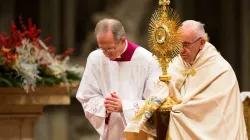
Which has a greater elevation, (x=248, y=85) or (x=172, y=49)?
(x=172, y=49)

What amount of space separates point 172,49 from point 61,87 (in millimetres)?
2053

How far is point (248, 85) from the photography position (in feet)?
41.7

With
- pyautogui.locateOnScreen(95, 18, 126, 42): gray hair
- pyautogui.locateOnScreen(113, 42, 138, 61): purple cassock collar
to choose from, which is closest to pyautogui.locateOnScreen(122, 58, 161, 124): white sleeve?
pyautogui.locateOnScreen(113, 42, 138, 61): purple cassock collar

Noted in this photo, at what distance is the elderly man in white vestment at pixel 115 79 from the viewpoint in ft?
21.6

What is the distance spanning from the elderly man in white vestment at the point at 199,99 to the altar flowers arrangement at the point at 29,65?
1.76 metres

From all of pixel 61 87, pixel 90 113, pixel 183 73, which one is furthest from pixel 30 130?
pixel 183 73

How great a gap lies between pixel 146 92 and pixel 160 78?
0.80 m

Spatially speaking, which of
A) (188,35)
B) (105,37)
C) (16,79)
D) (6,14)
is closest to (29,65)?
(16,79)

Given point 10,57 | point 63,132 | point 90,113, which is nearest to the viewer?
point 90,113

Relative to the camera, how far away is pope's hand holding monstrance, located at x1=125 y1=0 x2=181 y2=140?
19.4 feet

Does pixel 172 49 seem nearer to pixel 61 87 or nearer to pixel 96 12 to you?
pixel 61 87

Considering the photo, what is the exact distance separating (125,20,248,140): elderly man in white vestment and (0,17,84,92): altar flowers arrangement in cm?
176

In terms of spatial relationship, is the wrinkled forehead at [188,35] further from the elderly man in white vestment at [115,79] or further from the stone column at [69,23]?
the stone column at [69,23]

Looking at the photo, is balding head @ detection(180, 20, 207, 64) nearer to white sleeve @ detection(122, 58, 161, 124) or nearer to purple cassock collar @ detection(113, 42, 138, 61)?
white sleeve @ detection(122, 58, 161, 124)
